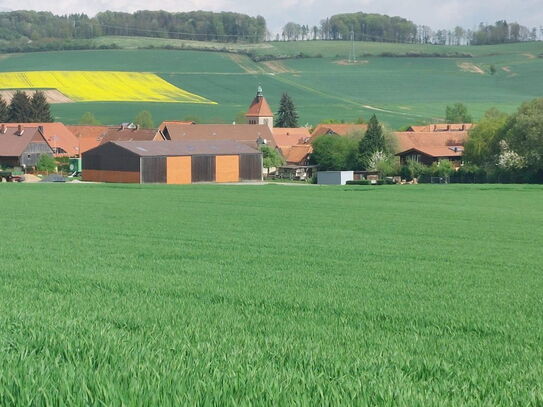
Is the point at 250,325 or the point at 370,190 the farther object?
the point at 370,190

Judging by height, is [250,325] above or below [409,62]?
below

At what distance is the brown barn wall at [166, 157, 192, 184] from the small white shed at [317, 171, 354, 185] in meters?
12.4

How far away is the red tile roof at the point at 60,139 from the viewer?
99938 millimetres

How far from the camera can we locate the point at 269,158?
92.5 m

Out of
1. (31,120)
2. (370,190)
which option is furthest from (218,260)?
(31,120)

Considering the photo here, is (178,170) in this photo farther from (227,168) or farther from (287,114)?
(287,114)

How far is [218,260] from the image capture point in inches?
714

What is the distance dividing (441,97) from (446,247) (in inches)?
5436

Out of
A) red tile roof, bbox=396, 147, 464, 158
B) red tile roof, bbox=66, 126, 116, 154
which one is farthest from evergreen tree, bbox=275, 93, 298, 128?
red tile roof, bbox=396, 147, 464, 158

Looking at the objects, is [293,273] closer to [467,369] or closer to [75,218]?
[467,369]

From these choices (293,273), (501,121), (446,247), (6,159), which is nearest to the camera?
(293,273)

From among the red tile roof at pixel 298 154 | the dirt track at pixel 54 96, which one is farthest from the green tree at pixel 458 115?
the dirt track at pixel 54 96

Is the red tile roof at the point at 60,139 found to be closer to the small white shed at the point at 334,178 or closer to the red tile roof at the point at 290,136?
the red tile roof at the point at 290,136

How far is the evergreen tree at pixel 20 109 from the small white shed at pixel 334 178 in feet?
178
